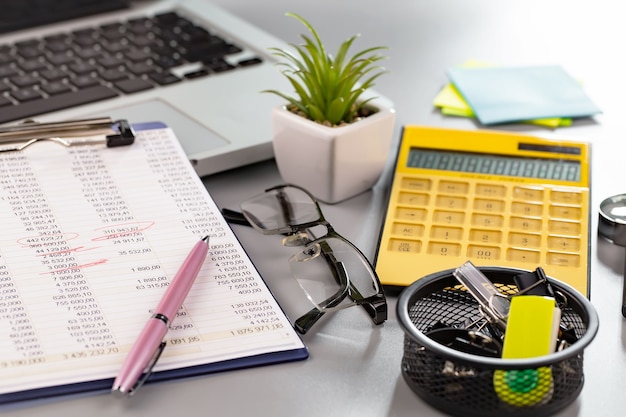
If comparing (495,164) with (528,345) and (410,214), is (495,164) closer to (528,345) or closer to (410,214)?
(410,214)

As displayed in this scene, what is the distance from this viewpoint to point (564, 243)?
808mm

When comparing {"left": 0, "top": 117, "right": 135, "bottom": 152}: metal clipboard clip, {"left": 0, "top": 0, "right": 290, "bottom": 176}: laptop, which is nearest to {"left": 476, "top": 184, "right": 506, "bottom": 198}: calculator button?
{"left": 0, "top": 0, "right": 290, "bottom": 176}: laptop

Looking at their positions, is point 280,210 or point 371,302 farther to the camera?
point 280,210

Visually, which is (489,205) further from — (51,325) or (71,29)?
(71,29)

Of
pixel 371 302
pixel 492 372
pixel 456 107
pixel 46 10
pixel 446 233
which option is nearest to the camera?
pixel 492 372

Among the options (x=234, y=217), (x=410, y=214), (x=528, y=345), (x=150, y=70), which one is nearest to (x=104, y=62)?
(x=150, y=70)

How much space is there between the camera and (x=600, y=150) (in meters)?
1.01

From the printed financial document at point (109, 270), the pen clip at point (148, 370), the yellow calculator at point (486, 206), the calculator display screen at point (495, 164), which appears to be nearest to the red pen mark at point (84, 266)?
the printed financial document at point (109, 270)

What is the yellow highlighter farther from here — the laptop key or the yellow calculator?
the laptop key

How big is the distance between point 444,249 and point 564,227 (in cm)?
12

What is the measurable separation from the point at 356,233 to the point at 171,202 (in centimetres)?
17

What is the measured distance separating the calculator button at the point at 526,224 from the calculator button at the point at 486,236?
2cm

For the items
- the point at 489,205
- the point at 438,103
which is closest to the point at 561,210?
the point at 489,205

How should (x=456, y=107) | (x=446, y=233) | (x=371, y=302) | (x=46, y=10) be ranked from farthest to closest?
(x=46, y=10), (x=456, y=107), (x=446, y=233), (x=371, y=302)
